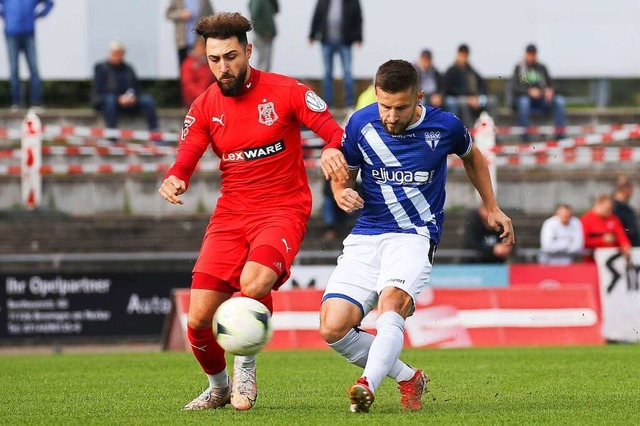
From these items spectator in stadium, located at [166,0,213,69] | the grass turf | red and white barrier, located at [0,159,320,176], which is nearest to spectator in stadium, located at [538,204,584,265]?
the grass turf

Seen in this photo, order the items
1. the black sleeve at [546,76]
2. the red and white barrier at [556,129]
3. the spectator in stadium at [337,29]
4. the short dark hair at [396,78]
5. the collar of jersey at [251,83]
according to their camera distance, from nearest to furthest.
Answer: the short dark hair at [396,78] < the collar of jersey at [251,83] < the black sleeve at [546,76] < the spectator in stadium at [337,29] < the red and white barrier at [556,129]

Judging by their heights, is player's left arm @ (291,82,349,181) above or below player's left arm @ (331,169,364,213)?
above

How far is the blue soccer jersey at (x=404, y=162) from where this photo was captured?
29.3 ft

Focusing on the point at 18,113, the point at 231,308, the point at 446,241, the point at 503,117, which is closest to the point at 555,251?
the point at 446,241

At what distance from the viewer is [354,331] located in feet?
29.3

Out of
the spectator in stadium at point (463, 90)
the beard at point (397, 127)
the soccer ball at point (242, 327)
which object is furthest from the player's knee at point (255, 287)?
the spectator in stadium at point (463, 90)

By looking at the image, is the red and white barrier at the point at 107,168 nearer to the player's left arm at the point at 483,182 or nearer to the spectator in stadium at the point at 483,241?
the spectator in stadium at the point at 483,241

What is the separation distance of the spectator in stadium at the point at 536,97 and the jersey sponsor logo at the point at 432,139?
1409 centimetres

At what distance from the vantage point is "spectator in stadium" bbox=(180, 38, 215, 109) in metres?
22.8

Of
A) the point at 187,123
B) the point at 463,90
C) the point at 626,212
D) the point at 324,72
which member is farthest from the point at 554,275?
the point at 187,123

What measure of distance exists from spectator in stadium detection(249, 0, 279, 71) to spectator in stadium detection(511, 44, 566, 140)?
13.4ft

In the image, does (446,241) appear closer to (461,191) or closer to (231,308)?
(461,191)

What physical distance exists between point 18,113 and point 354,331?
16.1 meters

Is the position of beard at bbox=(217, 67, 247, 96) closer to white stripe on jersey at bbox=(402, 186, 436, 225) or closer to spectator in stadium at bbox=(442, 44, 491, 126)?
white stripe on jersey at bbox=(402, 186, 436, 225)
